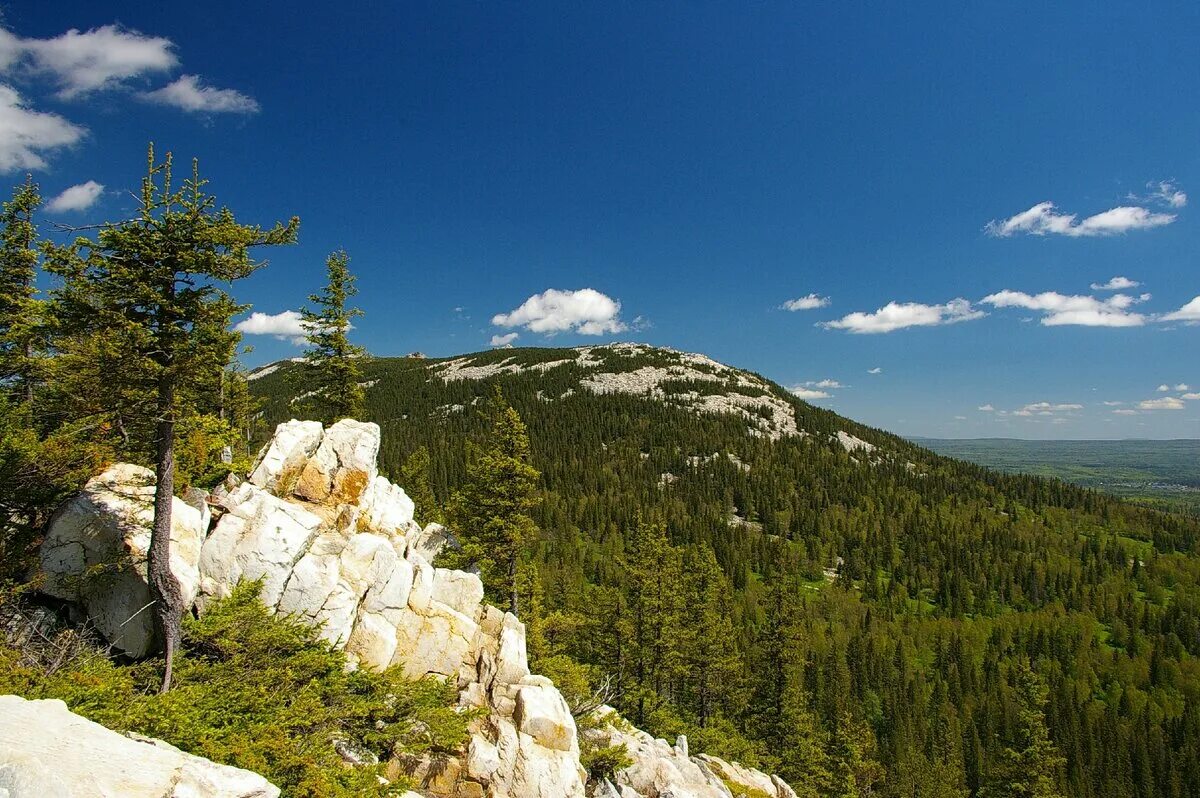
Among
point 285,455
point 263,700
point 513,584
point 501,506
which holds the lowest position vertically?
point 513,584

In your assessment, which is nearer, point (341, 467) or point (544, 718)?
point (544, 718)

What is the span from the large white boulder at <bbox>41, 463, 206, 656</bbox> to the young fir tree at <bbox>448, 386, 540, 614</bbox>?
13.4 meters

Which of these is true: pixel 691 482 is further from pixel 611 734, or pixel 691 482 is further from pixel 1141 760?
pixel 611 734

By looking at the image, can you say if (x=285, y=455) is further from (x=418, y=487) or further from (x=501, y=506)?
(x=418, y=487)

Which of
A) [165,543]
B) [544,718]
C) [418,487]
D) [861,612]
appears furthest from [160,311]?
[861,612]

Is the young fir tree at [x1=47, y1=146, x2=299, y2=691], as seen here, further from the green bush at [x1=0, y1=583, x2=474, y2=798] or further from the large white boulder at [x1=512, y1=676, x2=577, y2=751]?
the large white boulder at [x1=512, y1=676, x2=577, y2=751]

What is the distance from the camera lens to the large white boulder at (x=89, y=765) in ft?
→ 21.7

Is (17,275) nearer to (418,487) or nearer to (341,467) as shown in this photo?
(341,467)

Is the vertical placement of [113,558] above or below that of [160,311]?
below

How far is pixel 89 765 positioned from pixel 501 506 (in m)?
20.9

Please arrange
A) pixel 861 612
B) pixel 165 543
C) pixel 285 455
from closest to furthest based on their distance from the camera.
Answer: pixel 165 543, pixel 285 455, pixel 861 612

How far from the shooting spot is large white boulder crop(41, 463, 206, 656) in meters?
14.9

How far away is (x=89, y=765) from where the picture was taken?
7336 millimetres

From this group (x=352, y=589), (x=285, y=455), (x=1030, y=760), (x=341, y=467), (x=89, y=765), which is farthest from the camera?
(x=1030, y=760)
